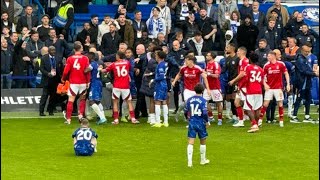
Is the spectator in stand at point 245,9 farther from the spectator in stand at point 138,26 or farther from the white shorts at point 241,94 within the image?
the white shorts at point 241,94

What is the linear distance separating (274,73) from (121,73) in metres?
4.04

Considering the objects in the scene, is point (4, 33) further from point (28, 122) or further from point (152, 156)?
point (152, 156)

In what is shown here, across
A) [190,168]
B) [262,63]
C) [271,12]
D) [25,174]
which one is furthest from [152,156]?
[271,12]

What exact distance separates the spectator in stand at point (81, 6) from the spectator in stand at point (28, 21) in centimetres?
350

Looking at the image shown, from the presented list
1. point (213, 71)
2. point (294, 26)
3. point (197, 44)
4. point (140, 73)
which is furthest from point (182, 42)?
point (294, 26)

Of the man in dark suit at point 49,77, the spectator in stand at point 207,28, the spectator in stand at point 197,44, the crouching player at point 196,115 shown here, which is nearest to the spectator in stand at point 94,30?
the spectator in stand at point 197,44

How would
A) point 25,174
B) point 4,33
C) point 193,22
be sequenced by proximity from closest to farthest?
point 25,174 → point 4,33 → point 193,22

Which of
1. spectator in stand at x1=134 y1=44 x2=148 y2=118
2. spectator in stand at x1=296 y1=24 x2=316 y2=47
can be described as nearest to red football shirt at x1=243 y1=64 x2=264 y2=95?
spectator in stand at x1=134 y1=44 x2=148 y2=118

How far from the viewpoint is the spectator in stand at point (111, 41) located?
2853cm

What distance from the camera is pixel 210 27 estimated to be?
1196 inches

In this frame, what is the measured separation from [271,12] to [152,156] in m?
12.2

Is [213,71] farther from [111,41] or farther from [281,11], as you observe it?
[281,11]

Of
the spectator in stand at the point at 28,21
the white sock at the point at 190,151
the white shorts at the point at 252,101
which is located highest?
the spectator in stand at the point at 28,21

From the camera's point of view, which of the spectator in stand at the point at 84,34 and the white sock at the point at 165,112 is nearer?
the white sock at the point at 165,112
